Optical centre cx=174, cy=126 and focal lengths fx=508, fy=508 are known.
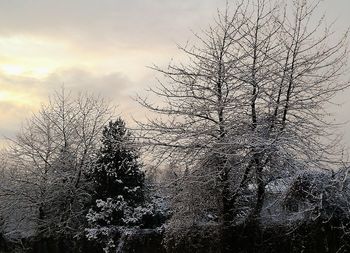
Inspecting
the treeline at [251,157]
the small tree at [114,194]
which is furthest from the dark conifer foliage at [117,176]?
the treeline at [251,157]

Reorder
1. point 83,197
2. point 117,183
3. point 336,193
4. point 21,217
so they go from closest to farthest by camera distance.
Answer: point 336,193 → point 117,183 → point 83,197 → point 21,217

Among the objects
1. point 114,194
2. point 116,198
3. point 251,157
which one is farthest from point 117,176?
point 251,157

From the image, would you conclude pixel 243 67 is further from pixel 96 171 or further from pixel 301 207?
pixel 96 171

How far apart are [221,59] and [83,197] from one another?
1585cm

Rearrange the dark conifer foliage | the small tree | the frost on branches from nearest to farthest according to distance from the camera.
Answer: the frost on branches → the small tree → the dark conifer foliage

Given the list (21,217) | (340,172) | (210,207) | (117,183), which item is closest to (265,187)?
(210,207)

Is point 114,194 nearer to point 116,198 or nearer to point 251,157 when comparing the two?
point 116,198

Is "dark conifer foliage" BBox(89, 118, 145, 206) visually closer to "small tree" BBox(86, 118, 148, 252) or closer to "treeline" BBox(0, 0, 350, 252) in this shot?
"small tree" BBox(86, 118, 148, 252)

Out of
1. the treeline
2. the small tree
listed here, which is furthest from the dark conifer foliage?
the treeline

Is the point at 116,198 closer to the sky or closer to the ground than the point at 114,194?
closer to the ground

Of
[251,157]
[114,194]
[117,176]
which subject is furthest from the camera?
[117,176]

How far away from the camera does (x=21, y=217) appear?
2992 cm

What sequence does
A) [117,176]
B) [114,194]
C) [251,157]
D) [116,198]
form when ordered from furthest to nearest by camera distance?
[117,176], [114,194], [116,198], [251,157]

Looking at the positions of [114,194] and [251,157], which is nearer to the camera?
[251,157]
